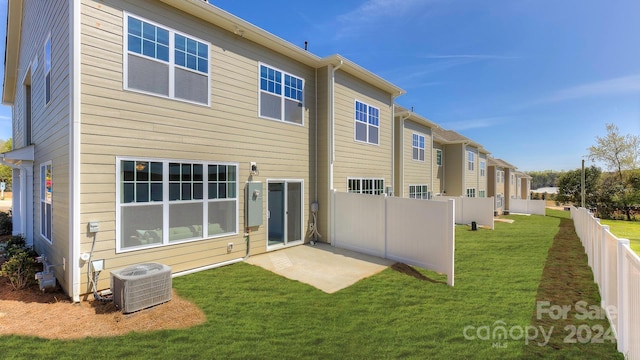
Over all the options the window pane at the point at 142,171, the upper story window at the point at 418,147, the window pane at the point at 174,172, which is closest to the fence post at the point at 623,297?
the window pane at the point at 174,172

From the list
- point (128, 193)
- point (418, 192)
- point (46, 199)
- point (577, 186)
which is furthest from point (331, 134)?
point (577, 186)

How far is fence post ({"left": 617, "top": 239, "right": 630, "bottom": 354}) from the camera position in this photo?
3.12 meters

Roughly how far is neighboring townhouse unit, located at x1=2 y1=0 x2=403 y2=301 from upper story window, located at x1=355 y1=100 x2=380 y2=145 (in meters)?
0.81

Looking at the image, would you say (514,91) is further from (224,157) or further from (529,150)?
(529,150)

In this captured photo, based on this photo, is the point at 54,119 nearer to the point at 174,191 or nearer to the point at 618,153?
the point at 174,191

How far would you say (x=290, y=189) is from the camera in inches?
336

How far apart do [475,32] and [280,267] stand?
12.4 m

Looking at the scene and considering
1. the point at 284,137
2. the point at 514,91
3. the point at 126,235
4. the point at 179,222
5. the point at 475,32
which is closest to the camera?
the point at 126,235

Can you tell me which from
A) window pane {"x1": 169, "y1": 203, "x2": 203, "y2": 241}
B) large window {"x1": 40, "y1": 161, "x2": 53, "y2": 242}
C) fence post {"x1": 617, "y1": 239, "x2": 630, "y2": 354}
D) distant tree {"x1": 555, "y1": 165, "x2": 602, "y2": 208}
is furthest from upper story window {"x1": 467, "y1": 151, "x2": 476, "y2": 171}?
large window {"x1": 40, "y1": 161, "x2": 53, "y2": 242}

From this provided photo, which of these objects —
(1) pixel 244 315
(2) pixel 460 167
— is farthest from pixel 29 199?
(2) pixel 460 167

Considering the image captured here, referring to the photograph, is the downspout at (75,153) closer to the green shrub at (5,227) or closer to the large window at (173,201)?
the large window at (173,201)

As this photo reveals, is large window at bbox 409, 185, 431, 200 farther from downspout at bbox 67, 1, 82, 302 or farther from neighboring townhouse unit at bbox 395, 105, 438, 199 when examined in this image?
downspout at bbox 67, 1, 82, 302

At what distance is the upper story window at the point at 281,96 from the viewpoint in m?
7.68

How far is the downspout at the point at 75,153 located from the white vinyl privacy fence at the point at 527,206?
107 feet
